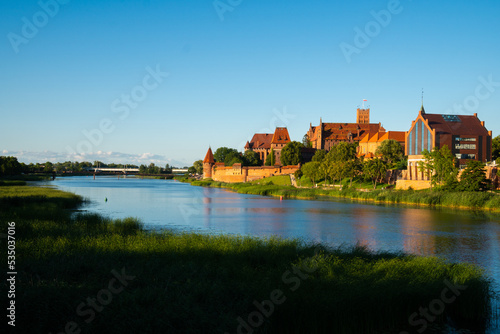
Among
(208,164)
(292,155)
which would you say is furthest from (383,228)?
(208,164)

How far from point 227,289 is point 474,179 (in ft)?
127

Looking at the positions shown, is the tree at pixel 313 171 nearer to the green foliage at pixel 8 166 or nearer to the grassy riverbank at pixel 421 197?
the grassy riverbank at pixel 421 197

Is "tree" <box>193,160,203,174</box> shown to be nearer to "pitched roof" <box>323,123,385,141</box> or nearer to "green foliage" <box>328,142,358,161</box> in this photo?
"pitched roof" <box>323,123,385,141</box>

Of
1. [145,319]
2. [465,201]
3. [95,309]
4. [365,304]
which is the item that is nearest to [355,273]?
[365,304]

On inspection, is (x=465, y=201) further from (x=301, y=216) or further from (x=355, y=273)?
(x=355, y=273)

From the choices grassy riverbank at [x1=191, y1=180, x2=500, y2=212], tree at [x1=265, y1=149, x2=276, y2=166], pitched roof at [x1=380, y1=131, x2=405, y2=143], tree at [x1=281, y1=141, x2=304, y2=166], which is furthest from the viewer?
tree at [x1=265, y1=149, x2=276, y2=166]

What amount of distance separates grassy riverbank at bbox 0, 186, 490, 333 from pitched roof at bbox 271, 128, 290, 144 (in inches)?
4544

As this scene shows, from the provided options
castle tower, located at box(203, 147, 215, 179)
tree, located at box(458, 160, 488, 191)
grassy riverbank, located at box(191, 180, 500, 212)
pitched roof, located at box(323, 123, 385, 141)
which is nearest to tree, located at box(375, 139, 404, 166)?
grassy riverbank, located at box(191, 180, 500, 212)

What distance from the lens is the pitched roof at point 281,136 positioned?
128 meters

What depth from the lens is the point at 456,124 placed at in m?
60.3

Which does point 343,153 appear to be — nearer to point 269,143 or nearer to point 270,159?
point 270,159

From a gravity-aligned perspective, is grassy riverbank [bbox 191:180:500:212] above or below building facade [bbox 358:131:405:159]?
below

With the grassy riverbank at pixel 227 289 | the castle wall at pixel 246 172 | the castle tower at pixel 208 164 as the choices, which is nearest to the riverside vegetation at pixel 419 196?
the grassy riverbank at pixel 227 289

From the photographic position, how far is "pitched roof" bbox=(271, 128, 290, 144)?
128500 mm
